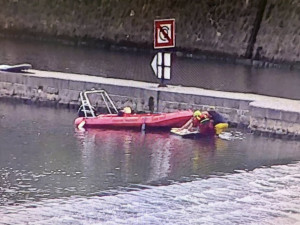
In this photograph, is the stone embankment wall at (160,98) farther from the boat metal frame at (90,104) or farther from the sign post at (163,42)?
the sign post at (163,42)

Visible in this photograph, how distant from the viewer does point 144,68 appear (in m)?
22.8

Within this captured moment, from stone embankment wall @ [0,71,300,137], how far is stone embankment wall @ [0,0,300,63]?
11860mm

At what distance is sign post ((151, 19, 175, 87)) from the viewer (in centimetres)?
1474

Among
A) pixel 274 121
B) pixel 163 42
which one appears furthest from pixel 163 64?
pixel 274 121

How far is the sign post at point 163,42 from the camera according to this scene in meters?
14.7

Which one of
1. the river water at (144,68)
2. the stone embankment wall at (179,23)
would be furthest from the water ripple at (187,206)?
the stone embankment wall at (179,23)

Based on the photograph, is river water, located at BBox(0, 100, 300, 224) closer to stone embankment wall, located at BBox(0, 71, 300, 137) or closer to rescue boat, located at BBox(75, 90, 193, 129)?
rescue boat, located at BBox(75, 90, 193, 129)

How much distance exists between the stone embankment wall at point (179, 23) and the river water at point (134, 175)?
1289 cm

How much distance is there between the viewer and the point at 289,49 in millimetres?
26344

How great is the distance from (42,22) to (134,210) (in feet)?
74.3

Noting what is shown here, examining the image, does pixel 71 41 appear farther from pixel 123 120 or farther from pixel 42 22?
pixel 123 120

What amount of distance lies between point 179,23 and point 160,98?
1435cm

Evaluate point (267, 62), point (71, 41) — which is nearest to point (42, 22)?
point (71, 41)

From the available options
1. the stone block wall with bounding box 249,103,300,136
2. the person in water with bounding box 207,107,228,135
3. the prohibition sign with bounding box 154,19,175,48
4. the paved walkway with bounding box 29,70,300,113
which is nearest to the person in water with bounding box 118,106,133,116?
the paved walkway with bounding box 29,70,300,113
